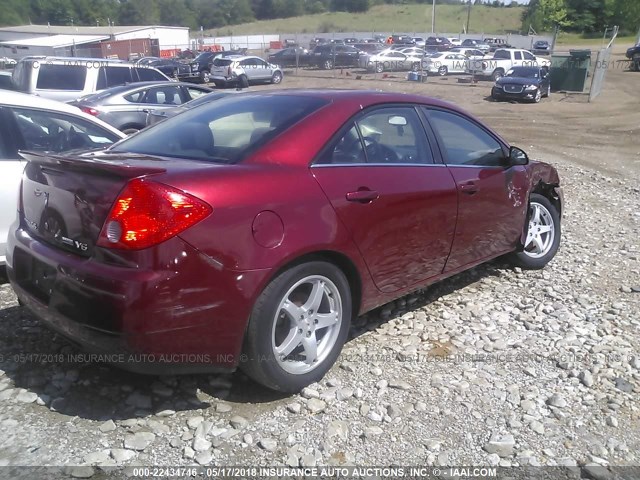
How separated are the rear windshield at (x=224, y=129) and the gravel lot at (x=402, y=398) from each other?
4.16ft

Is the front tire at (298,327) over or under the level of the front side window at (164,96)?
over

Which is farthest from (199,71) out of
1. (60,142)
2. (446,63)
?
(60,142)

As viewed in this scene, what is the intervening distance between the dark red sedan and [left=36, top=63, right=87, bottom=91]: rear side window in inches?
435

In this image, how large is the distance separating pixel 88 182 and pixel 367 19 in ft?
424

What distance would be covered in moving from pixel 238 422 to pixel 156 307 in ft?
2.57

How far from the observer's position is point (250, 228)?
290 cm

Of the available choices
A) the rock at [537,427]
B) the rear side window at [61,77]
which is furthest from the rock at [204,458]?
the rear side window at [61,77]

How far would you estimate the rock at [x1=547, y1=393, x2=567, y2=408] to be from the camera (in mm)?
3332

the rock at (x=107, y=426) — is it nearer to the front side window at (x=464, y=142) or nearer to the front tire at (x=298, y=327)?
the front tire at (x=298, y=327)

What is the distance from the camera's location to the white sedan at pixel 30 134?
4.56 m

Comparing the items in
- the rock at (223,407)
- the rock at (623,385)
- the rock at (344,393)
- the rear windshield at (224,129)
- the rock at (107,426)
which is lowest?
the rock at (623,385)

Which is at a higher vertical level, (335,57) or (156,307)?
(156,307)

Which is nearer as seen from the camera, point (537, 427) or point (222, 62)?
point (537, 427)

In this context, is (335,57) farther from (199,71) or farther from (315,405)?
(315,405)
